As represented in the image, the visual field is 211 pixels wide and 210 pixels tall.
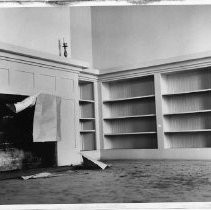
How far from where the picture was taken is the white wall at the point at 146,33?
6426 millimetres

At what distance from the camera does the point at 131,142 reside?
7.06 metres

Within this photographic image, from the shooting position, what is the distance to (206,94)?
6156 mm

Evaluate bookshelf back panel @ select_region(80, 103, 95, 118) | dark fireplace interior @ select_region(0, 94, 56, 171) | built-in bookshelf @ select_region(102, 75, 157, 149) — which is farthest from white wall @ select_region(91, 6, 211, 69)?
dark fireplace interior @ select_region(0, 94, 56, 171)

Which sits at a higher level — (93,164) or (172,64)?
(172,64)

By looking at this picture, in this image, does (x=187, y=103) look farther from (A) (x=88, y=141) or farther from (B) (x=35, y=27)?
(B) (x=35, y=27)

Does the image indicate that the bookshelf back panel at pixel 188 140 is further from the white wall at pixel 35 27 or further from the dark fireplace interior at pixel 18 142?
the white wall at pixel 35 27

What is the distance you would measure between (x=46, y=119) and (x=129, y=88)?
9.18ft

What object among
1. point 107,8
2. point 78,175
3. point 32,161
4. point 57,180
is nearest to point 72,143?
point 32,161

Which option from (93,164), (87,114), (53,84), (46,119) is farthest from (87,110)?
(46,119)

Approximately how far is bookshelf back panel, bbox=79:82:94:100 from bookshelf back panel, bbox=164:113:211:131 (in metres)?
1.72

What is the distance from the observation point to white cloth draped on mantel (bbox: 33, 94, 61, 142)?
15.0 ft

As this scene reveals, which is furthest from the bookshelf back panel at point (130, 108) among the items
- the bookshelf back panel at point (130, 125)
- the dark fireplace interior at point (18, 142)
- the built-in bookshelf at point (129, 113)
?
the dark fireplace interior at point (18, 142)

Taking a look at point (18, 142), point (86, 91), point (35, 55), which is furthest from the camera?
point (86, 91)

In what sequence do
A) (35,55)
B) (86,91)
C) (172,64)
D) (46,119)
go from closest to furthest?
(46,119) → (35,55) → (172,64) → (86,91)
